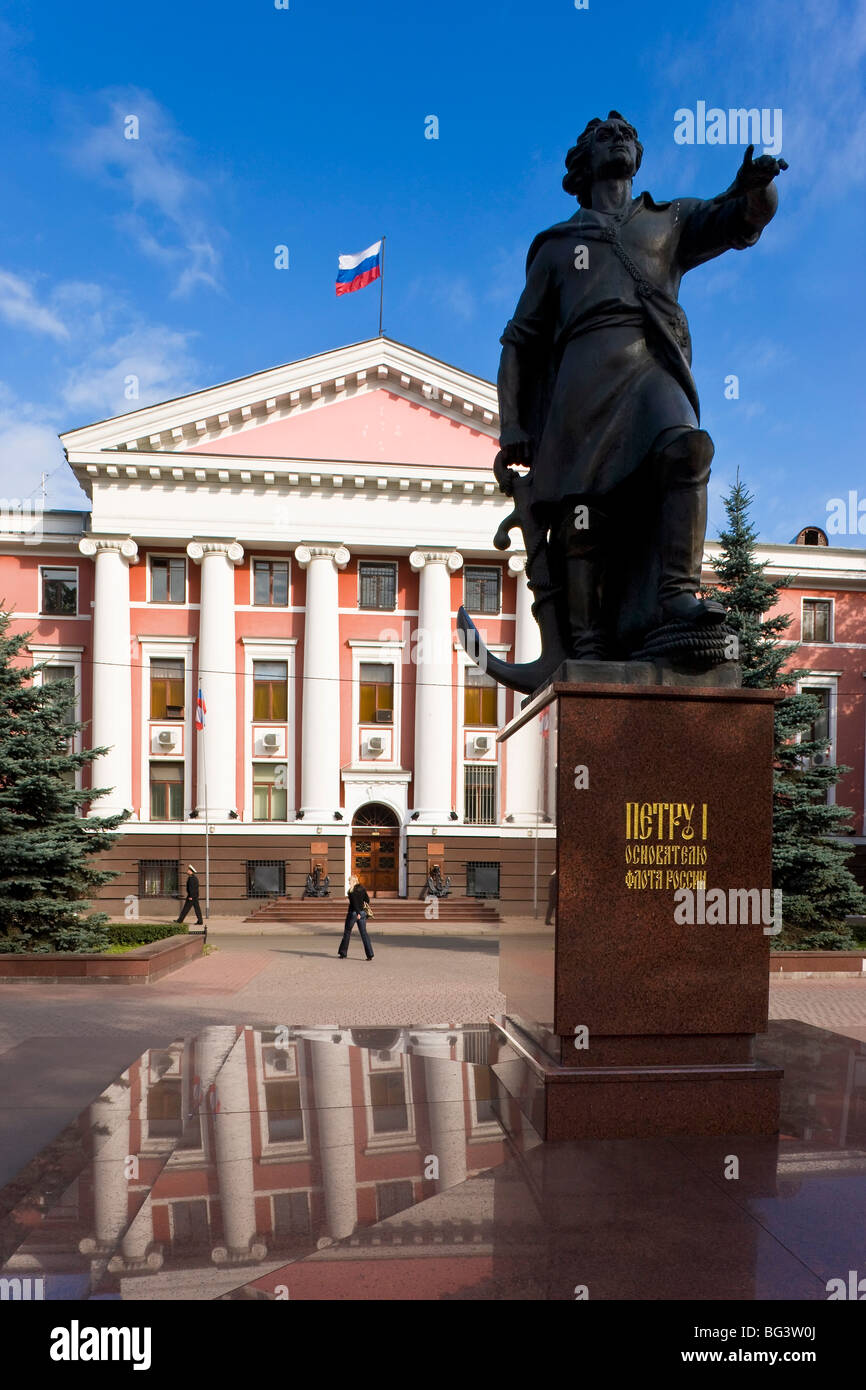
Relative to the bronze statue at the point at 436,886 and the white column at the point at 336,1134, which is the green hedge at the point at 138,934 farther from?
the white column at the point at 336,1134

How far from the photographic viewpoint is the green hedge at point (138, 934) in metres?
17.2

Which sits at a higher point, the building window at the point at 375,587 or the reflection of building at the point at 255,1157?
the building window at the point at 375,587

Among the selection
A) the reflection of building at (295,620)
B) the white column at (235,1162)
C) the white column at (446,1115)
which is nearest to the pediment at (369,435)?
the reflection of building at (295,620)

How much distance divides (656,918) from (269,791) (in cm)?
2842

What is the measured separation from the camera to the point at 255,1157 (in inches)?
144

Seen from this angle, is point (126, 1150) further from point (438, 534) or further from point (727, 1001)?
point (438, 534)

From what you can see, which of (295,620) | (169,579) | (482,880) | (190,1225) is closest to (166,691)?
(169,579)

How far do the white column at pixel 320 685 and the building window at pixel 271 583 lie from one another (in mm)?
1093

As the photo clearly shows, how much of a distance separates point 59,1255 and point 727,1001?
2.57m

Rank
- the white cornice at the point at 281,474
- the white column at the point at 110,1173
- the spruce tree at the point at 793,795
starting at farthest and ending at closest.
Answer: the white cornice at the point at 281,474
the spruce tree at the point at 793,795
the white column at the point at 110,1173

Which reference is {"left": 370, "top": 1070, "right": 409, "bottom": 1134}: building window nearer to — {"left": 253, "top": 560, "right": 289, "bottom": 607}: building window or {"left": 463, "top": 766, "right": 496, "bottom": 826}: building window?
{"left": 463, "top": 766, "right": 496, "bottom": 826}: building window

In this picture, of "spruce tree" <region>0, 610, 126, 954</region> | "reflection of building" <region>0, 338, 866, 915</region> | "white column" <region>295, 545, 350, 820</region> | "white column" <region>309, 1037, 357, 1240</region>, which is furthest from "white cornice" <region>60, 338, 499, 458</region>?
"white column" <region>309, 1037, 357, 1240</region>
